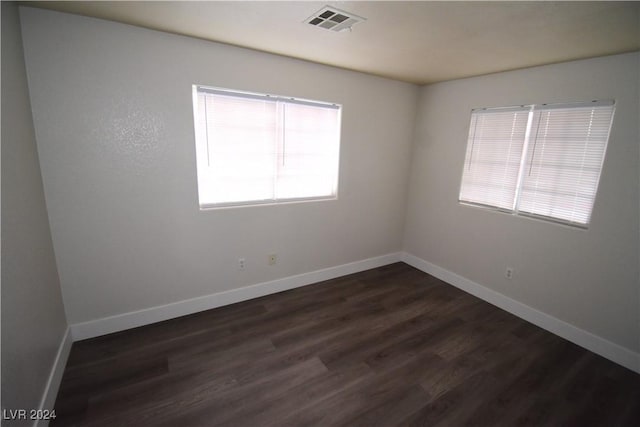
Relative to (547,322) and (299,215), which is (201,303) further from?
(547,322)

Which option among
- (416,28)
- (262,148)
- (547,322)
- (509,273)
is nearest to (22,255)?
(262,148)

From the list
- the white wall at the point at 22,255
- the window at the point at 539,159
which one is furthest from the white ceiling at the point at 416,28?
the white wall at the point at 22,255

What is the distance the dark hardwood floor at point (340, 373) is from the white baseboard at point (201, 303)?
2.8 inches

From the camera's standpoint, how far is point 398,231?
13.6 ft

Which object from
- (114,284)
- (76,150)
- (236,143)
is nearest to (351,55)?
(236,143)

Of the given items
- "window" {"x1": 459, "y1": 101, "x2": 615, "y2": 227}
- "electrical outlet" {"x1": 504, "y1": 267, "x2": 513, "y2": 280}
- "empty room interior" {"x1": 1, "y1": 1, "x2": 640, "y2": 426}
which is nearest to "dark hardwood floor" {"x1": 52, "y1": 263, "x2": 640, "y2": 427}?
"empty room interior" {"x1": 1, "y1": 1, "x2": 640, "y2": 426}

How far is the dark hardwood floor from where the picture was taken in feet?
5.82

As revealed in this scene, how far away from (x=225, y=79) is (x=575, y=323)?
387 centimetres

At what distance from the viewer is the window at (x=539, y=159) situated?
2395mm

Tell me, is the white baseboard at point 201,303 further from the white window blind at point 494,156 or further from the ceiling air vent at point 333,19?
the ceiling air vent at point 333,19

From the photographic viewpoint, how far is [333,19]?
183 cm

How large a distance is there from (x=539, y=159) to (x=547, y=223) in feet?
2.06

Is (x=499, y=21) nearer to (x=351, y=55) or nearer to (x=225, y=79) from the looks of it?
(x=351, y=55)

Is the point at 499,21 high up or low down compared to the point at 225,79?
up
